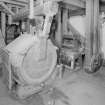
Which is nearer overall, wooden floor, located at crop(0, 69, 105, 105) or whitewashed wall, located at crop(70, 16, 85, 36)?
wooden floor, located at crop(0, 69, 105, 105)

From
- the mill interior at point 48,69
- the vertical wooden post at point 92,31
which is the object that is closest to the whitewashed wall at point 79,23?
the mill interior at point 48,69

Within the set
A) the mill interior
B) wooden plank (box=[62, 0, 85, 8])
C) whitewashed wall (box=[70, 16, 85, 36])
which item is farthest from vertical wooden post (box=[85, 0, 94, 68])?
whitewashed wall (box=[70, 16, 85, 36])

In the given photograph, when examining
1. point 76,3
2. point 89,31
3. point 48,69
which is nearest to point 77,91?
point 48,69

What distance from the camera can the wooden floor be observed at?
1647 millimetres

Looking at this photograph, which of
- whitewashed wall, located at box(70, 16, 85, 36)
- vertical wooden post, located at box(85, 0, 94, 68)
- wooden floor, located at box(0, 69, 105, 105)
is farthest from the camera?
whitewashed wall, located at box(70, 16, 85, 36)

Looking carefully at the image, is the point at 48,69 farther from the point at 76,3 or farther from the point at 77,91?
the point at 76,3

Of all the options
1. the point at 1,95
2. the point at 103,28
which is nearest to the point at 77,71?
the point at 103,28

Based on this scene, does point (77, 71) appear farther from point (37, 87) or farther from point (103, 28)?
point (103, 28)

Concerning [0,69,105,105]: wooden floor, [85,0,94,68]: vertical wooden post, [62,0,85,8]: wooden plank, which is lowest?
[0,69,105,105]: wooden floor

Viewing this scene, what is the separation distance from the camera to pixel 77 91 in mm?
1824

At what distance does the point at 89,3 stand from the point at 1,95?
6.82 feet

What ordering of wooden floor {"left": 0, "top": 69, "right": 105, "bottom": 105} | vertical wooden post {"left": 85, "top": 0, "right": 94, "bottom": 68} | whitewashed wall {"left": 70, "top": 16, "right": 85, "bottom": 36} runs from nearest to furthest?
wooden floor {"left": 0, "top": 69, "right": 105, "bottom": 105}
vertical wooden post {"left": 85, "top": 0, "right": 94, "bottom": 68}
whitewashed wall {"left": 70, "top": 16, "right": 85, "bottom": 36}

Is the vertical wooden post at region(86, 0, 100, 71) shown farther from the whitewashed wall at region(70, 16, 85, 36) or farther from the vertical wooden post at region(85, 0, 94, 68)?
the whitewashed wall at region(70, 16, 85, 36)

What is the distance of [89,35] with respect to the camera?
2.24 m
